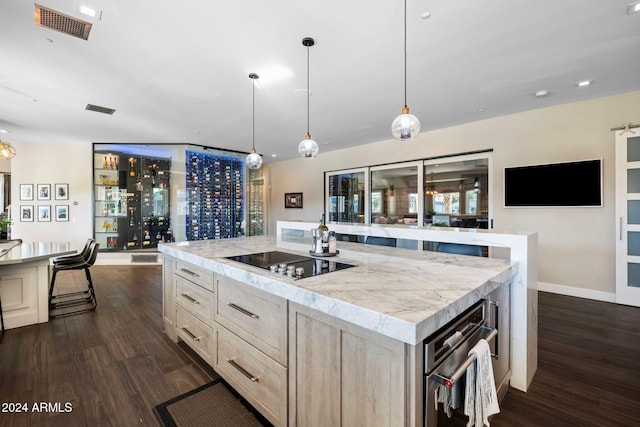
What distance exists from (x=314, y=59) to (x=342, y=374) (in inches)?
110

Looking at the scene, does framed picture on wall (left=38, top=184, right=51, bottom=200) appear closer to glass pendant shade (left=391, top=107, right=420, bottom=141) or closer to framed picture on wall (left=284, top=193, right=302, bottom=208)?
framed picture on wall (left=284, top=193, right=302, bottom=208)

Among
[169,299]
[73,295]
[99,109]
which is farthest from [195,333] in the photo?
[99,109]

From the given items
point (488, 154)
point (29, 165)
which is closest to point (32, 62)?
point (29, 165)

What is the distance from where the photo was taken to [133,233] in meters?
6.59

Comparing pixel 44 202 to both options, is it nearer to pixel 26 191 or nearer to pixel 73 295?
pixel 26 191

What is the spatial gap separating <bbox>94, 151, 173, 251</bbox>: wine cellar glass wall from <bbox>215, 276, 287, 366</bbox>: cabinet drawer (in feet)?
17.9

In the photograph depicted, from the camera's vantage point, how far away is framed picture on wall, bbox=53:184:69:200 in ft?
21.0

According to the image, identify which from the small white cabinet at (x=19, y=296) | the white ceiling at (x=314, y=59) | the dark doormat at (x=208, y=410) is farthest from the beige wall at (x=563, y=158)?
the small white cabinet at (x=19, y=296)

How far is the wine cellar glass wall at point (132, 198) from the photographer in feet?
21.6

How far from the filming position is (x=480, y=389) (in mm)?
1250

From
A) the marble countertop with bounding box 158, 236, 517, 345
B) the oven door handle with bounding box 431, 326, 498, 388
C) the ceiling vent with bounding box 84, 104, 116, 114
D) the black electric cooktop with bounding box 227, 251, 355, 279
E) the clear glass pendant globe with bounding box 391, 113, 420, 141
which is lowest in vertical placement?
the oven door handle with bounding box 431, 326, 498, 388

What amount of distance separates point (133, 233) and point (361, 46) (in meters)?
6.58

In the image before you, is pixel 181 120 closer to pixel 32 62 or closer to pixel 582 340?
pixel 32 62

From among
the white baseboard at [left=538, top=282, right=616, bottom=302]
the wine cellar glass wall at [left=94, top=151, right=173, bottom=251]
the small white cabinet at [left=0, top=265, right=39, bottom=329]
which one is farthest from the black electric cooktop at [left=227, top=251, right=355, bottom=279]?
the wine cellar glass wall at [left=94, top=151, right=173, bottom=251]
